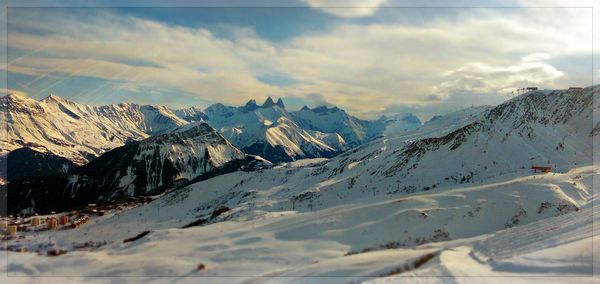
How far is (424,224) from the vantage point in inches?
2036

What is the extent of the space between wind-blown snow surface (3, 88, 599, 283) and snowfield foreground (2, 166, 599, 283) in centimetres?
13

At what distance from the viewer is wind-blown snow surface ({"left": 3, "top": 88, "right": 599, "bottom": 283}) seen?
31750 mm

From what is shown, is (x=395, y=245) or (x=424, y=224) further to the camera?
(x=424, y=224)

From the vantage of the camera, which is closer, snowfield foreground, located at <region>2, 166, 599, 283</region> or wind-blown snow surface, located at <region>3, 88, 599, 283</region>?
snowfield foreground, located at <region>2, 166, 599, 283</region>

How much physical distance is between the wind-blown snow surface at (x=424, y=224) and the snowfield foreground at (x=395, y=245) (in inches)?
5.1

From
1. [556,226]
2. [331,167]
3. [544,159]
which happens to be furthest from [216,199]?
[556,226]

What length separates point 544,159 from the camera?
3206 inches

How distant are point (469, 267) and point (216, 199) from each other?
10702cm

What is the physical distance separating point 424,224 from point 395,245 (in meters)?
7.48

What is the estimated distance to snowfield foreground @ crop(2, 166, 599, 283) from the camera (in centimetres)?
2952

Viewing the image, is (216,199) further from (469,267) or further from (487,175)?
(469,267)

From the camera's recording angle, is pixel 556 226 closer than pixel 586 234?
No

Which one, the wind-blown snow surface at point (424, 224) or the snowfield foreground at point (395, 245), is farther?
the wind-blown snow surface at point (424, 224)

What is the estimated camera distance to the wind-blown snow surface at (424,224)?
31.8 meters
